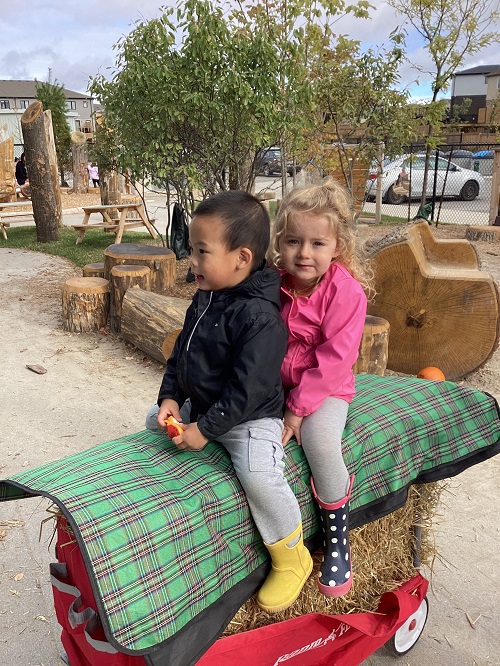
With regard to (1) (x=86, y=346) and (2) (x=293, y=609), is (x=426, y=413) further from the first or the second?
(1) (x=86, y=346)

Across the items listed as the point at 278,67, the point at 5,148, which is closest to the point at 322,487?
the point at 278,67

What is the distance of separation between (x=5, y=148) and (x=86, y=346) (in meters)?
12.0

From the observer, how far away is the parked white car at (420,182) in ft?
61.2

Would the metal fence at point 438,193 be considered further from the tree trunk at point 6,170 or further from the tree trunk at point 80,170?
the tree trunk at point 80,170

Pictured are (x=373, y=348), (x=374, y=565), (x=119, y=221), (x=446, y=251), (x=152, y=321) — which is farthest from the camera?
(x=119, y=221)

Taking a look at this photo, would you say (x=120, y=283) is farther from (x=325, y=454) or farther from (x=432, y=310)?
(x=325, y=454)

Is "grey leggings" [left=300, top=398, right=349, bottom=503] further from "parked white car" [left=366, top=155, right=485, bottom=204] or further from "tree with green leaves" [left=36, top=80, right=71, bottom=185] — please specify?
"tree with green leaves" [left=36, top=80, right=71, bottom=185]

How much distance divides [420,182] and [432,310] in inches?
599

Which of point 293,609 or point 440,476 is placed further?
point 440,476

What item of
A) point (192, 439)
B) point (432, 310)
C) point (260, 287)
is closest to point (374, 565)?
point (192, 439)

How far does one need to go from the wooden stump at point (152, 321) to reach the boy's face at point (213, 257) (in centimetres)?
319

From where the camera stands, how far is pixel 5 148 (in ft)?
52.0

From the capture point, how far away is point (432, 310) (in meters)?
5.01

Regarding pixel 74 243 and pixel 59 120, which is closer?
pixel 74 243
